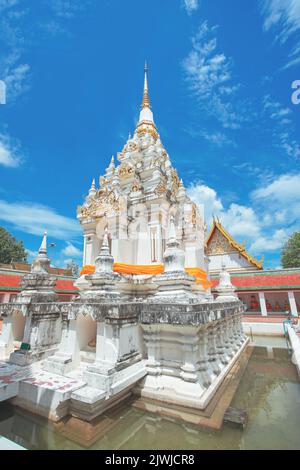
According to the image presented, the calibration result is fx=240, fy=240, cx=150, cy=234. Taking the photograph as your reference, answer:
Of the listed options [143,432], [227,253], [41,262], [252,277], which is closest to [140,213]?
[41,262]

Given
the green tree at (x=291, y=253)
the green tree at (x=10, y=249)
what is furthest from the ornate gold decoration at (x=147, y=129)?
the green tree at (x=10, y=249)

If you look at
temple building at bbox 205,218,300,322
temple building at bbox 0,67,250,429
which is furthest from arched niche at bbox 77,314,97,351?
temple building at bbox 205,218,300,322

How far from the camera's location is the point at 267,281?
62.7 feet

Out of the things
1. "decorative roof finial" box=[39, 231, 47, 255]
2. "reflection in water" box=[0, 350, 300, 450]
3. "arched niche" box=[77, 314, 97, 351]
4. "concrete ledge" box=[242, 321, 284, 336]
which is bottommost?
"reflection in water" box=[0, 350, 300, 450]

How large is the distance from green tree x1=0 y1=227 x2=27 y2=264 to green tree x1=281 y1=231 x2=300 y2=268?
4148 cm

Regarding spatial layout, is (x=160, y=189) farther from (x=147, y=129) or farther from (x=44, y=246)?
(x=147, y=129)

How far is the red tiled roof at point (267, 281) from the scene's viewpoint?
1834 cm

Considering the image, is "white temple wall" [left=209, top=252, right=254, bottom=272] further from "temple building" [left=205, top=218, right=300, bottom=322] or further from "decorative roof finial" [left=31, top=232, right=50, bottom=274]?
"decorative roof finial" [left=31, top=232, right=50, bottom=274]

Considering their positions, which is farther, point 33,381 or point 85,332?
point 85,332

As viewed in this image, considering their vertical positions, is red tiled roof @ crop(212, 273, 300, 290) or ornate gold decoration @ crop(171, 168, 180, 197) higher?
ornate gold decoration @ crop(171, 168, 180, 197)

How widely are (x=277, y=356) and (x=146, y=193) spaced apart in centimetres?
791

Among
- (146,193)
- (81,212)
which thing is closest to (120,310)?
(146,193)

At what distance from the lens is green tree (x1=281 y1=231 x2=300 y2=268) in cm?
3384

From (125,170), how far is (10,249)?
118ft
